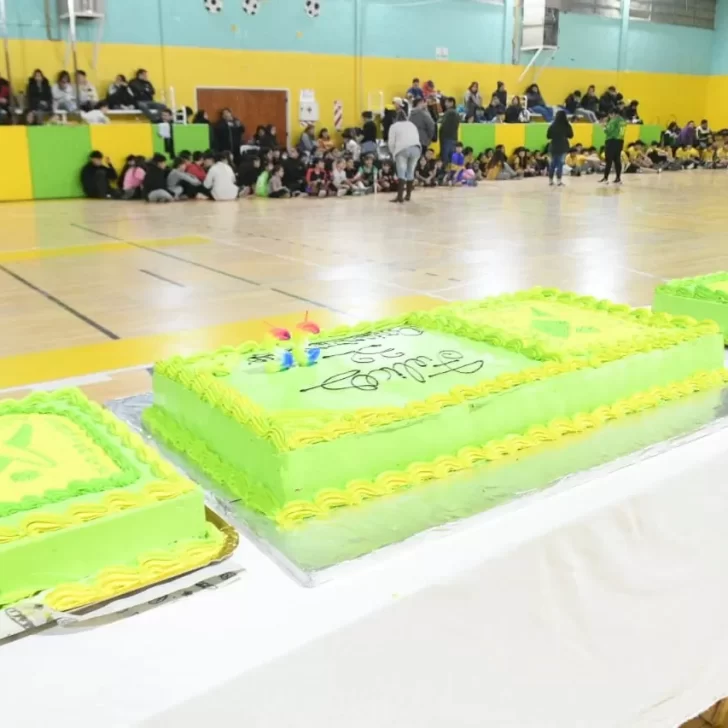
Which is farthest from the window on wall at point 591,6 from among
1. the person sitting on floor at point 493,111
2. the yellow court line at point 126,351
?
the yellow court line at point 126,351

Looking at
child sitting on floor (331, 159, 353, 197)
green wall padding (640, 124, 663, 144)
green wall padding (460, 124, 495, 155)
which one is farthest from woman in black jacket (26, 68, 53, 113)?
green wall padding (640, 124, 663, 144)

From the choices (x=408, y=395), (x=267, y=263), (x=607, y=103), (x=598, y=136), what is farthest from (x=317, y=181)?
(x=408, y=395)

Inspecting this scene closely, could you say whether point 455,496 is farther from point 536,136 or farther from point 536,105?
point 536,105

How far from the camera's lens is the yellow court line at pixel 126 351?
4.30m

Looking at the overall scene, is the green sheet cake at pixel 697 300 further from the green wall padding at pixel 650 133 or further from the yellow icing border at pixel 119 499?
the green wall padding at pixel 650 133

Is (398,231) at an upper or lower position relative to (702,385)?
lower

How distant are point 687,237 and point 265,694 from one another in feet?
31.5

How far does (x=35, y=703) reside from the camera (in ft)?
3.33

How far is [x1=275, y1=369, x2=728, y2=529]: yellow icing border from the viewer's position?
4.57ft

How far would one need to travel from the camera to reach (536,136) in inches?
833

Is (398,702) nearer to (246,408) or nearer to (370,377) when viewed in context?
(246,408)

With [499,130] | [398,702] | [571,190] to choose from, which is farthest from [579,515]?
[499,130]

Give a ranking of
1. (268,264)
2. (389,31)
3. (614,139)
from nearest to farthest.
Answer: (268,264), (614,139), (389,31)

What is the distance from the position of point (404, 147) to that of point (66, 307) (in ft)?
27.4
